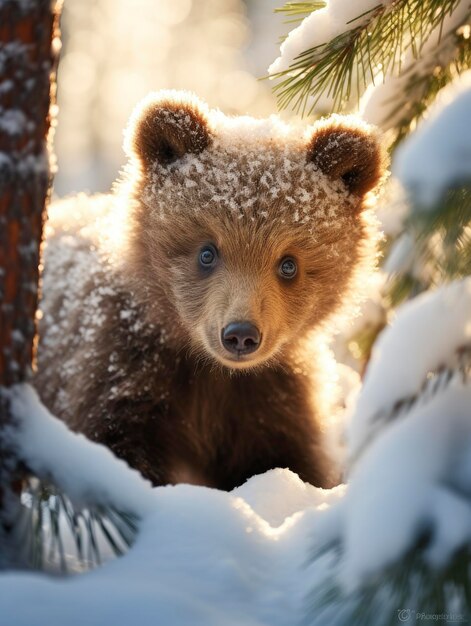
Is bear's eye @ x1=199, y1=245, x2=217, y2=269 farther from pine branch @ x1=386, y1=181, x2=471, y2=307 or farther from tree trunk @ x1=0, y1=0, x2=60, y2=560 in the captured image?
pine branch @ x1=386, y1=181, x2=471, y2=307

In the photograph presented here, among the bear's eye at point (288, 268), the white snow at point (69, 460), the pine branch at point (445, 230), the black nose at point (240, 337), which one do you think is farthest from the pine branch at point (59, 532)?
the bear's eye at point (288, 268)

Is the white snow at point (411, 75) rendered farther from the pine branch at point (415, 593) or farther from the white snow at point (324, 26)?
the pine branch at point (415, 593)

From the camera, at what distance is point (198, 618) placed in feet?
5.79

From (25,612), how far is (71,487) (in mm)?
321

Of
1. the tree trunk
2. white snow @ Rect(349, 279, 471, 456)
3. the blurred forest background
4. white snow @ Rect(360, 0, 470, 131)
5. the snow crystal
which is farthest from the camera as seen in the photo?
the blurred forest background

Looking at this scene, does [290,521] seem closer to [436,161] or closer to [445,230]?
[445,230]

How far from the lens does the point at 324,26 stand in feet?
10.1

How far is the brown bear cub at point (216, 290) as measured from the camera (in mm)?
3578

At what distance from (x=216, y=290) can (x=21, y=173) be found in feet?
5.39

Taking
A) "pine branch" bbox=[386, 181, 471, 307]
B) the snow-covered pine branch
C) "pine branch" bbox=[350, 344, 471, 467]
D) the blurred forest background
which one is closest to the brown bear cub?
the snow-covered pine branch

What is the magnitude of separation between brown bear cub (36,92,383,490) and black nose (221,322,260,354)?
29mm

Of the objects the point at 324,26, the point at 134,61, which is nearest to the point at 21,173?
the point at 324,26

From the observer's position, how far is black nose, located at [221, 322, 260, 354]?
3227 millimetres

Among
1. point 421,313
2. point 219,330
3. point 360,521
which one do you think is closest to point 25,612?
point 360,521
